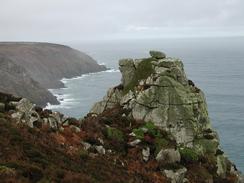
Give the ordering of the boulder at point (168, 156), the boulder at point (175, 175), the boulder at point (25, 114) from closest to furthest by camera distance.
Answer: the boulder at point (175, 175) → the boulder at point (25, 114) → the boulder at point (168, 156)

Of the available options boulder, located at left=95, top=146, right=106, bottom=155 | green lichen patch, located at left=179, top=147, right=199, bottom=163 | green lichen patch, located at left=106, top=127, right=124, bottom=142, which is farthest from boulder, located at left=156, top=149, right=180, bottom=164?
boulder, located at left=95, top=146, right=106, bottom=155

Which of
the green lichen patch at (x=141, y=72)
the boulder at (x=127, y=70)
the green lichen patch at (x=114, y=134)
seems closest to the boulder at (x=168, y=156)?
the green lichen patch at (x=114, y=134)

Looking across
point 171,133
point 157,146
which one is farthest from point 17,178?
point 171,133

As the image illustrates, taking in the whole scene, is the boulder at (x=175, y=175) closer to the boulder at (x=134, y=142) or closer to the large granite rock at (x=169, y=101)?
the boulder at (x=134, y=142)

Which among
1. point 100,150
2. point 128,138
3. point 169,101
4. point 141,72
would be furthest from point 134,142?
point 141,72

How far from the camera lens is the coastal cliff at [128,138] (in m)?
19.7

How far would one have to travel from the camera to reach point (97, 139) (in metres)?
26.3

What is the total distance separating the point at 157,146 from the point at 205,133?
564 cm

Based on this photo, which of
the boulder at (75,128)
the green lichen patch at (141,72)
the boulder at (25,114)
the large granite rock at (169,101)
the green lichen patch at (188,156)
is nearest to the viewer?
the boulder at (25,114)

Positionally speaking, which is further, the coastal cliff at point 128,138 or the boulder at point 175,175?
the boulder at point 175,175

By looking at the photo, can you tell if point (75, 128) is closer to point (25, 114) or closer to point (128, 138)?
point (25, 114)

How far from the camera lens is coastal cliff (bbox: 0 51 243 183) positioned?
19.7 metres

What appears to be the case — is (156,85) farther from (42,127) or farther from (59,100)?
(59,100)

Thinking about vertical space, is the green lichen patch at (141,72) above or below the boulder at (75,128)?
above
